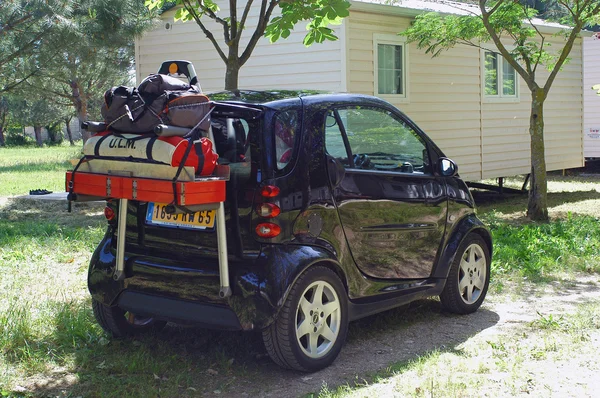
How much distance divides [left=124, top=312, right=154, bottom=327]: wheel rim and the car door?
1.70 metres

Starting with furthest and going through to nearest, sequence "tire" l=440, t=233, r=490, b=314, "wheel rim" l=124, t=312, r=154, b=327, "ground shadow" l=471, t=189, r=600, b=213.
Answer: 1. "ground shadow" l=471, t=189, r=600, b=213
2. "tire" l=440, t=233, r=490, b=314
3. "wheel rim" l=124, t=312, r=154, b=327

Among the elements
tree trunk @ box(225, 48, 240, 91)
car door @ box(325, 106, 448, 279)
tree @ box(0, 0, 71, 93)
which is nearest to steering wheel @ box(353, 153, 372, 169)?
car door @ box(325, 106, 448, 279)

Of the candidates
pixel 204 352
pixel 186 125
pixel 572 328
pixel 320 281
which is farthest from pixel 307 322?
pixel 572 328

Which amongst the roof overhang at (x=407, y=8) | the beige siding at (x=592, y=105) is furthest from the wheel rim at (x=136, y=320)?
the beige siding at (x=592, y=105)

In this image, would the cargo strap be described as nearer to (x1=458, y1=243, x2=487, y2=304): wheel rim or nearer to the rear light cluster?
the rear light cluster

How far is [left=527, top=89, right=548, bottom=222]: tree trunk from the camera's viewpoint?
12312 millimetres

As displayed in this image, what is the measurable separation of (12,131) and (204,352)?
5984 centimetres

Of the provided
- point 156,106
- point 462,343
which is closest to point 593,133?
point 462,343

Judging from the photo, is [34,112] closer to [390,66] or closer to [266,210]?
[390,66]

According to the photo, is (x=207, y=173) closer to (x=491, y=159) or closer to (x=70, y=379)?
(x=70, y=379)

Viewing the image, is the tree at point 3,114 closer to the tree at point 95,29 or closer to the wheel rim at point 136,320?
the tree at point 95,29

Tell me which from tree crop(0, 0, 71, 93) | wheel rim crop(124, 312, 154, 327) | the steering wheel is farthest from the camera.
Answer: tree crop(0, 0, 71, 93)

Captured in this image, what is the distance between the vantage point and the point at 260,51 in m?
13.6

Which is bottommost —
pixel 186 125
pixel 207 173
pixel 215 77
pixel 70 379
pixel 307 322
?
pixel 70 379
